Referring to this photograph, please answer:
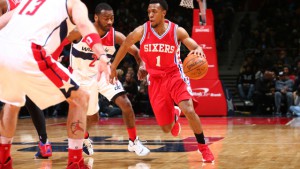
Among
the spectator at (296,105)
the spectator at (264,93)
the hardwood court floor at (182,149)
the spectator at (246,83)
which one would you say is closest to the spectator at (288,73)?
the spectator at (264,93)

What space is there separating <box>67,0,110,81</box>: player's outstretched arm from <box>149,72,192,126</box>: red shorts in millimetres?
2420

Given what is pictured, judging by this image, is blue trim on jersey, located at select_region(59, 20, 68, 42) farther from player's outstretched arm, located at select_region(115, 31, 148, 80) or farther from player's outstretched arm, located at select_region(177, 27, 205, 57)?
player's outstretched arm, located at select_region(115, 31, 148, 80)

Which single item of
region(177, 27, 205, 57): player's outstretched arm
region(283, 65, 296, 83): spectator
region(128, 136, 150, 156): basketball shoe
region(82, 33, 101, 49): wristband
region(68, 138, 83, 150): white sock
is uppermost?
region(82, 33, 101, 49): wristband

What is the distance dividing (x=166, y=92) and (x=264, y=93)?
8.59 m

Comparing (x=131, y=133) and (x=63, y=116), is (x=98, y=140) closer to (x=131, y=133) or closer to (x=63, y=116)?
(x=131, y=133)

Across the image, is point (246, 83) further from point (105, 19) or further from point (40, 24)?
point (40, 24)

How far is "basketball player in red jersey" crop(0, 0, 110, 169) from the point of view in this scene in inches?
159

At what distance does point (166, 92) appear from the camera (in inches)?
260

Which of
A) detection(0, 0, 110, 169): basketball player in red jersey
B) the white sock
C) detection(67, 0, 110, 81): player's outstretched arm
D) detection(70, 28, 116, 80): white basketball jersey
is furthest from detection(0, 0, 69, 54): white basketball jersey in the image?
detection(70, 28, 116, 80): white basketball jersey

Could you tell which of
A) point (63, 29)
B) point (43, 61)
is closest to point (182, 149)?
point (63, 29)

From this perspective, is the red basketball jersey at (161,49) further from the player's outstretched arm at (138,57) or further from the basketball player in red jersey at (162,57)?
the player's outstretched arm at (138,57)

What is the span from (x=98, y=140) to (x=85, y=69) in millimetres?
1821

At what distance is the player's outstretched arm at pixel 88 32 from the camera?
12.9 feet

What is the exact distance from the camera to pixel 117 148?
7.23m
